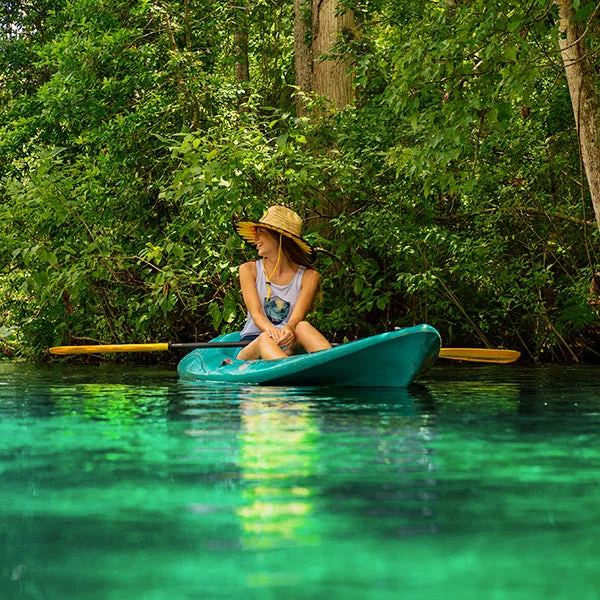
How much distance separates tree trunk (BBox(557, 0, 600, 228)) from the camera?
23.8ft

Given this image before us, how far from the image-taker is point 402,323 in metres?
10.4

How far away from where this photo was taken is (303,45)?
460 inches

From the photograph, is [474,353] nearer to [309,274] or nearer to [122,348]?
[309,274]

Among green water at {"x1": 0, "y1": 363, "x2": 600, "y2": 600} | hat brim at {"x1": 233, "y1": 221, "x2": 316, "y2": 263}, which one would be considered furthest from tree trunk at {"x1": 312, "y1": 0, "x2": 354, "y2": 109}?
green water at {"x1": 0, "y1": 363, "x2": 600, "y2": 600}

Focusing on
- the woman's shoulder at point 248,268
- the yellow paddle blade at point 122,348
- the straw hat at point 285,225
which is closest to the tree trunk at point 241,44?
the yellow paddle blade at point 122,348

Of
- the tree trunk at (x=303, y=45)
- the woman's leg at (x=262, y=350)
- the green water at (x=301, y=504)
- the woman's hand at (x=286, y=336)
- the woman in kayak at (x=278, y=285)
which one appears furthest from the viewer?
the tree trunk at (x=303, y=45)

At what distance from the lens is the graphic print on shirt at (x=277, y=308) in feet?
22.7

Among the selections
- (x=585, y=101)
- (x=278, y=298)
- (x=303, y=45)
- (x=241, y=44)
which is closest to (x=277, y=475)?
(x=278, y=298)

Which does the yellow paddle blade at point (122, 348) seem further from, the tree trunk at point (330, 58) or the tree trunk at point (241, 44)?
the tree trunk at point (241, 44)

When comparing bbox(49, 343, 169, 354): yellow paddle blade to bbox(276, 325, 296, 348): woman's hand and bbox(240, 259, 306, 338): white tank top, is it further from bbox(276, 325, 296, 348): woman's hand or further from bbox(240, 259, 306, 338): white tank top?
bbox(276, 325, 296, 348): woman's hand

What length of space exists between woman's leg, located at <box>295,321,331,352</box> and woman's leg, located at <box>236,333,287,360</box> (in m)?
0.16

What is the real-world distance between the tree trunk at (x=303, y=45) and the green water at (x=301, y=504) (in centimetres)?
762

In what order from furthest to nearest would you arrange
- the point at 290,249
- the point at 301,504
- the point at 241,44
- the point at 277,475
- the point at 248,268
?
1. the point at 241,44
2. the point at 290,249
3. the point at 248,268
4. the point at 277,475
5. the point at 301,504

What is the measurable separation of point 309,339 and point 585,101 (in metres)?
2.73
